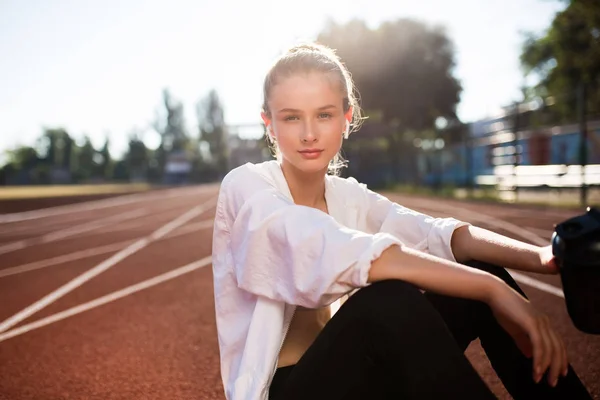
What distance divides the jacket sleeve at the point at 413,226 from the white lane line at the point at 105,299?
2946 mm

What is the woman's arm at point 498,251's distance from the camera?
1.73m

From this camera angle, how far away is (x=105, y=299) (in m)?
4.87

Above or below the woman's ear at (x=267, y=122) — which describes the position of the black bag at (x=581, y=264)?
below

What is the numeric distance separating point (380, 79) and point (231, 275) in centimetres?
2967

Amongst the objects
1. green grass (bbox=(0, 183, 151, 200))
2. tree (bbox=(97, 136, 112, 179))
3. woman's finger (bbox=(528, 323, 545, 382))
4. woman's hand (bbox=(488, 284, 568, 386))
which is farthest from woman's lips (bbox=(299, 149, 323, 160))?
tree (bbox=(97, 136, 112, 179))

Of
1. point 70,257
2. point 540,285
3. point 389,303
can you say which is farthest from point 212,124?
point 389,303

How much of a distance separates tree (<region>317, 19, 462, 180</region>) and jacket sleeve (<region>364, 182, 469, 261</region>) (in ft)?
91.4

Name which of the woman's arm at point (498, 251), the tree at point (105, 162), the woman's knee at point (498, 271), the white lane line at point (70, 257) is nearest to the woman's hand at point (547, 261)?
the woman's arm at point (498, 251)

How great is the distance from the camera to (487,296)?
150cm

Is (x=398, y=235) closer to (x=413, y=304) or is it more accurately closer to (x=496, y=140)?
(x=413, y=304)

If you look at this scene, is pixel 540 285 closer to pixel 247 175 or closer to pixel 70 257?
pixel 247 175

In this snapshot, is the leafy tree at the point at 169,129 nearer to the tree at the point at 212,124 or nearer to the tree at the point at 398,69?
the tree at the point at 212,124

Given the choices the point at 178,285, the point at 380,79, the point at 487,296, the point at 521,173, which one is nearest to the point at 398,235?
the point at 487,296

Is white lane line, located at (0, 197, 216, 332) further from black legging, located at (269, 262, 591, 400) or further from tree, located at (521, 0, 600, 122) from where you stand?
tree, located at (521, 0, 600, 122)
